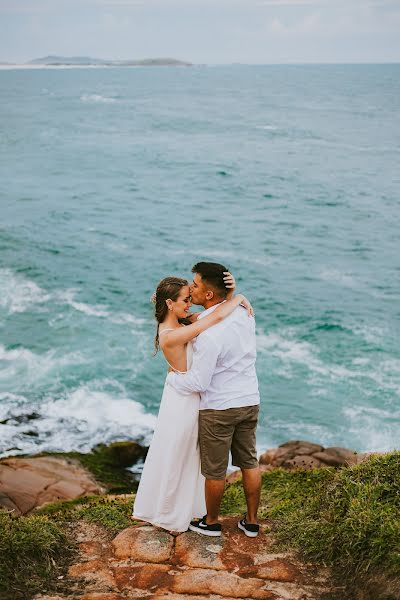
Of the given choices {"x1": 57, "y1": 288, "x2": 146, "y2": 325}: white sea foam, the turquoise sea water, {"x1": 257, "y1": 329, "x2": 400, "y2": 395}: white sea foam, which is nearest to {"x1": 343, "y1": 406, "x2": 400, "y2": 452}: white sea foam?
the turquoise sea water

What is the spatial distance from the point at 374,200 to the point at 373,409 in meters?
28.0

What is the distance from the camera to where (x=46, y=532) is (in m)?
5.75

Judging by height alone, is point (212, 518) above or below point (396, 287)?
above

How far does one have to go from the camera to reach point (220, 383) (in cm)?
567

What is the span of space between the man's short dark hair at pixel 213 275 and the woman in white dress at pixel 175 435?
6 centimetres

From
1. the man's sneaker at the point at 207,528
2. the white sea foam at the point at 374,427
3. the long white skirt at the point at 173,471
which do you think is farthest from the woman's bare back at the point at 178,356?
the white sea foam at the point at 374,427

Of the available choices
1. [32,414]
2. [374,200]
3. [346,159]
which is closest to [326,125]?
[346,159]

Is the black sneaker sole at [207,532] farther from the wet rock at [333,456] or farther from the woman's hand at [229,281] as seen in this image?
the wet rock at [333,456]

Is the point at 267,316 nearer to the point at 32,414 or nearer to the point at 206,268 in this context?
the point at 32,414

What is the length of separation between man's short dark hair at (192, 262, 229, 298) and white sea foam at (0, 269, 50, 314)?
64.1 ft

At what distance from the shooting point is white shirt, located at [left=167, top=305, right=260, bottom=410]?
5.52 metres

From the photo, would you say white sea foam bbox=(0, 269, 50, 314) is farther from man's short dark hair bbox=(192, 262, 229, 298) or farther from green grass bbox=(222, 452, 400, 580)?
man's short dark hair bbox=(192, 262, 229, 298)

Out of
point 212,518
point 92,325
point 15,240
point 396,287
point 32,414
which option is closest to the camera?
point 212,518

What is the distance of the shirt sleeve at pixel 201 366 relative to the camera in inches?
216
